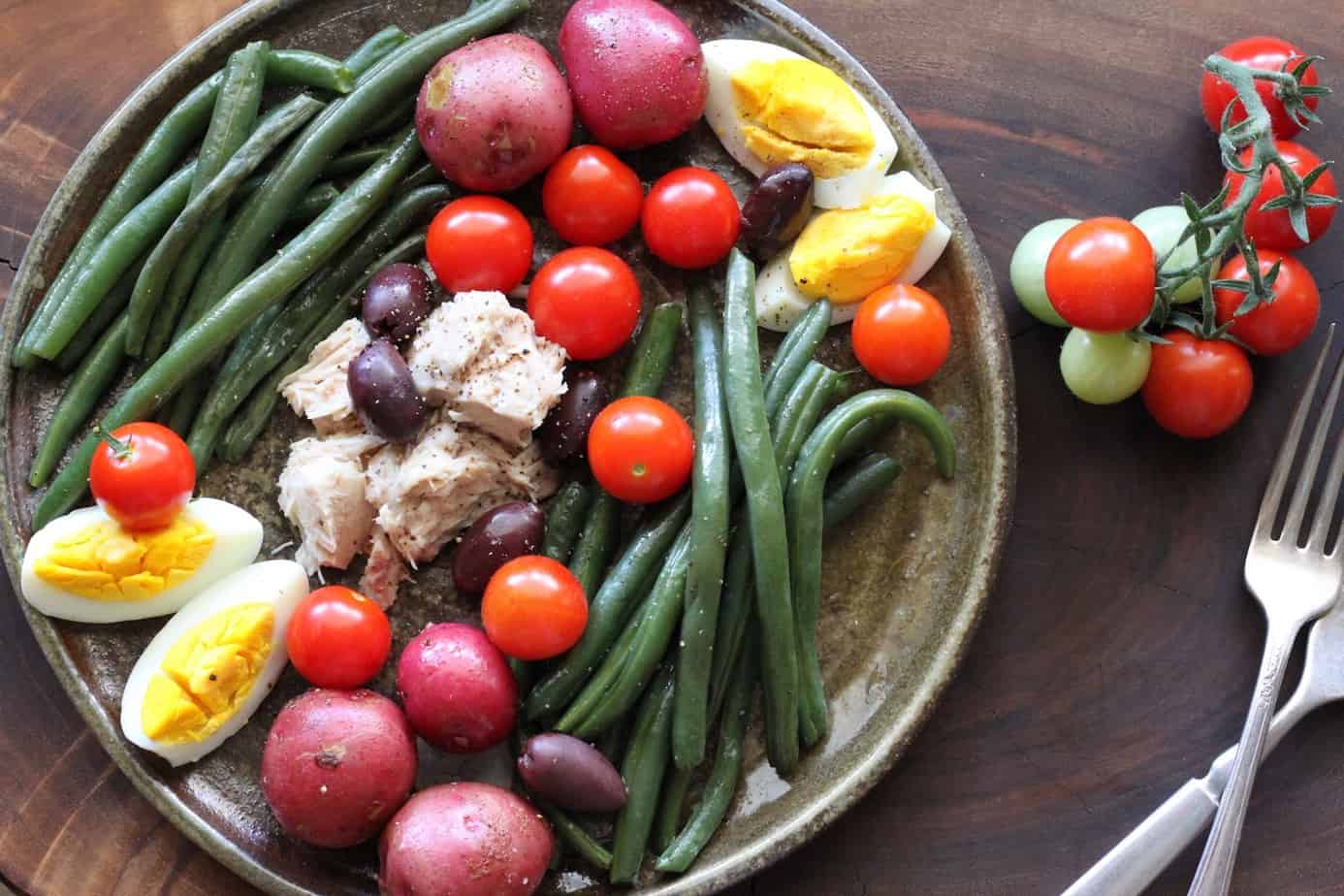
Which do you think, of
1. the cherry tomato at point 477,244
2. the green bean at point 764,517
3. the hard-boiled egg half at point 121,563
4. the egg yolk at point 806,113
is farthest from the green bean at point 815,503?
the hard-boiled egg half at point 121,563

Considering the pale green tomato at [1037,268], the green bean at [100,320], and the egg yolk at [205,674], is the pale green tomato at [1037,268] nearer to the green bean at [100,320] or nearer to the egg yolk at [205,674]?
the egg yolk at [205,674]

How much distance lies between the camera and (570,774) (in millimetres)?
2080

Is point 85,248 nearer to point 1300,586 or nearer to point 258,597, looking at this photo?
point 258,597

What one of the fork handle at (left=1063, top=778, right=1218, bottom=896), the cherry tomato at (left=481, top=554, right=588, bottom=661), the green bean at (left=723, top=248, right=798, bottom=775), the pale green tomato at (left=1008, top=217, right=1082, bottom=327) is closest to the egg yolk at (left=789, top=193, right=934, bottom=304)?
the green bean at (left=723, top=248, right=798, bottom=775)

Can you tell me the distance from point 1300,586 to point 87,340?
8.28ft

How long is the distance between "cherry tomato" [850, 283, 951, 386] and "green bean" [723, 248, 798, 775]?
0.20 meters

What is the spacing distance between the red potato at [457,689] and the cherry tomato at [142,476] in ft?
1.72

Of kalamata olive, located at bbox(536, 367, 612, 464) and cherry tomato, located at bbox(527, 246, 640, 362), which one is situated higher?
cherry tomato, located at bbox(527, 246, 640, 362)

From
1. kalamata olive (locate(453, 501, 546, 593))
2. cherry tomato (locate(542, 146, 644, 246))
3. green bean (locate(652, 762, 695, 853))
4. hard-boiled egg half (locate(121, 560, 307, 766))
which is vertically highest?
cherry tomato (locate(542, 146, 644, 246))

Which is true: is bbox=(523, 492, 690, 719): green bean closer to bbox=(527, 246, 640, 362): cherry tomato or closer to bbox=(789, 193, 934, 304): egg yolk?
bbox=(527, 246, 640, 362): cherry tomato

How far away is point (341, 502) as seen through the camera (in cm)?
223

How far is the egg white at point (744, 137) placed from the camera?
2.33 meters

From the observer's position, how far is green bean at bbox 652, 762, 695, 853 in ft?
7.29

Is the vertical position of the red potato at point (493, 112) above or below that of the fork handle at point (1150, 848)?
above
